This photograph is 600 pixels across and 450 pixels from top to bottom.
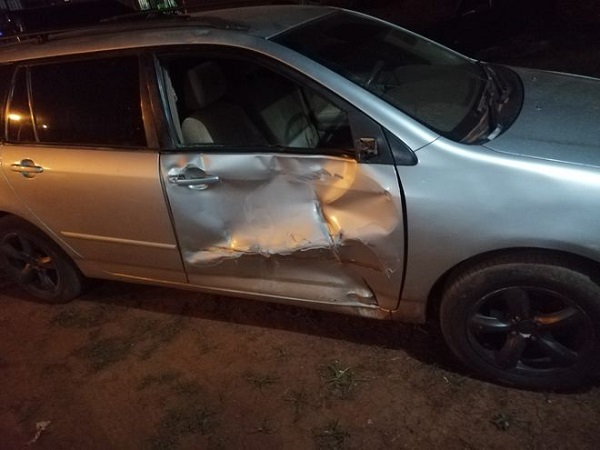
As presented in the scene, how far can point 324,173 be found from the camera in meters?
2.03

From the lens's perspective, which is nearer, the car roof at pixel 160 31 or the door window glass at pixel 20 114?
the car roof at pixel 160 31

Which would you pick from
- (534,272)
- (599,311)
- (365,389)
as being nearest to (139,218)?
(365,389)

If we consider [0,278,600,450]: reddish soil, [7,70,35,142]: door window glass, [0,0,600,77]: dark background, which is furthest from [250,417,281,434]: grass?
[0,0,600,77]: dark background

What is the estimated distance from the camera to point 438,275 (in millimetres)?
2004

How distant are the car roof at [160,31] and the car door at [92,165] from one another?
0.08 metres

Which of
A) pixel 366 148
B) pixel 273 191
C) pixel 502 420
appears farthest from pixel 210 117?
pixel 502 420

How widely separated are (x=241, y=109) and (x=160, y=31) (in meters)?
0.51

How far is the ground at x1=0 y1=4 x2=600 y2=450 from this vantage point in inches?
80.9

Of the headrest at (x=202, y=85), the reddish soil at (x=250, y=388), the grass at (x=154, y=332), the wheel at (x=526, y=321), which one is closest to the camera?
the wheel at (x=526, y=321)

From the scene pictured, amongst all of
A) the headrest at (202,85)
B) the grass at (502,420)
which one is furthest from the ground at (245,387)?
the headrest at (202,85)

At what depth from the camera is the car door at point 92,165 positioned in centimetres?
238

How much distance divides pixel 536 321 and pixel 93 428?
79.6 inches

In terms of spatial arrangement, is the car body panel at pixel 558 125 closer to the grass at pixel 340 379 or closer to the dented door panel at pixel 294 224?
the dented door panel at pixel 294 224

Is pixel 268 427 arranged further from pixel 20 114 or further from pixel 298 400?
pixel 20 114
